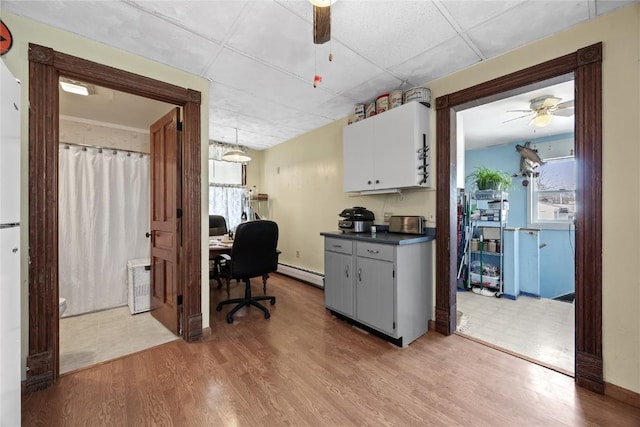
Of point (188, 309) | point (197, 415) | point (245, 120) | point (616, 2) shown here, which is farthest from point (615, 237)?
point (245, 120)

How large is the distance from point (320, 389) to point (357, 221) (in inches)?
67.0

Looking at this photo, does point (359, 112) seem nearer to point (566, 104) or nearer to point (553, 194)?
point (566, 104)

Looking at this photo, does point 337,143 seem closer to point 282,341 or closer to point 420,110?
point 420,110

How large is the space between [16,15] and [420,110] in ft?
9.97

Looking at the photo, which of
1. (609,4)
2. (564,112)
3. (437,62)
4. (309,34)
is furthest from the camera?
(564,112)

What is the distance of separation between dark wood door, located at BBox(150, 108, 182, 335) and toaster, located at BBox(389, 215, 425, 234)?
86.1 inches

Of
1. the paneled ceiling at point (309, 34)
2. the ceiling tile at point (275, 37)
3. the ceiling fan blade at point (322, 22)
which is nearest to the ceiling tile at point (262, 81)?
the paneled ceiling at point (309, 34)

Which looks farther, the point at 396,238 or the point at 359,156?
the point at 359,156

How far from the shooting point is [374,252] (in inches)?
94.4

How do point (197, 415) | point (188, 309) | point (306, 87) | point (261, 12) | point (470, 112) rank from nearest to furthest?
point (197, 415) < point (261, 12) < point (188, 309) < point (306, 87) < point (470, 112)

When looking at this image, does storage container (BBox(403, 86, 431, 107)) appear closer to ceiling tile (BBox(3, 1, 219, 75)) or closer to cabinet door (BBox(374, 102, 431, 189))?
cabinet door (BBox(374, 102, 431, 189))

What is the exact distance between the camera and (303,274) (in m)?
4.30

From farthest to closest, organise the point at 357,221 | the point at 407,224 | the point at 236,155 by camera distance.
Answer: the point at 236,155 → the point at 357,221 → the point at 407,224

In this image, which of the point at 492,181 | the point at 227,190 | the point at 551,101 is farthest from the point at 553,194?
the point at 227,190
